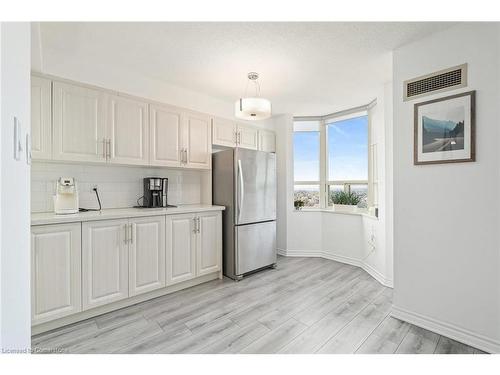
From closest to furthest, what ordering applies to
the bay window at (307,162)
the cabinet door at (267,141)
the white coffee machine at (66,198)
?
the white coffee machine at (66,198)
the cabinet door at (267,141)
the bay window at (307,162)

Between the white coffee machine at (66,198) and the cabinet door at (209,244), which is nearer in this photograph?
the white coffee machine at (66,198)

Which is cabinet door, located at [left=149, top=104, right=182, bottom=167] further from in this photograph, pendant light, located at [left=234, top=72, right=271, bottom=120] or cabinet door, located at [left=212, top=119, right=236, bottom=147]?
pendant light, located at [left=234, top=72, right=271, bottom=120]

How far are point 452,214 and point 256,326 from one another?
69.7 inches

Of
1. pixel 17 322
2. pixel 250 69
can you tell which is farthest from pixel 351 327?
pixel 250 69

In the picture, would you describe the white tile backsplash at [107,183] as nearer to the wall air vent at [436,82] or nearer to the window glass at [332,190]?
the window glass at [332,190]

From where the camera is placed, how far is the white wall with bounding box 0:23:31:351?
674mm

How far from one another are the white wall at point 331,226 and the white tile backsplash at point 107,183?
5.23ft

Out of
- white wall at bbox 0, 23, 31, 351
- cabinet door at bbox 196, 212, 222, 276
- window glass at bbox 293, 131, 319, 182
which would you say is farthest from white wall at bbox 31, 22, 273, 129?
window glass at bbox 293, 131, 319, 182

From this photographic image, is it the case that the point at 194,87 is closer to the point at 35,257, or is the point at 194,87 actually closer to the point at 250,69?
the point at 250,69

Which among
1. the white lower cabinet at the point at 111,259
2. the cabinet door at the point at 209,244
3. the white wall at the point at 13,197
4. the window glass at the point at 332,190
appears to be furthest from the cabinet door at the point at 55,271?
the window glass at the point at 332,190

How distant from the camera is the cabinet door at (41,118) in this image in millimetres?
2037

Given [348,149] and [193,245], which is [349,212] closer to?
[348,149]
